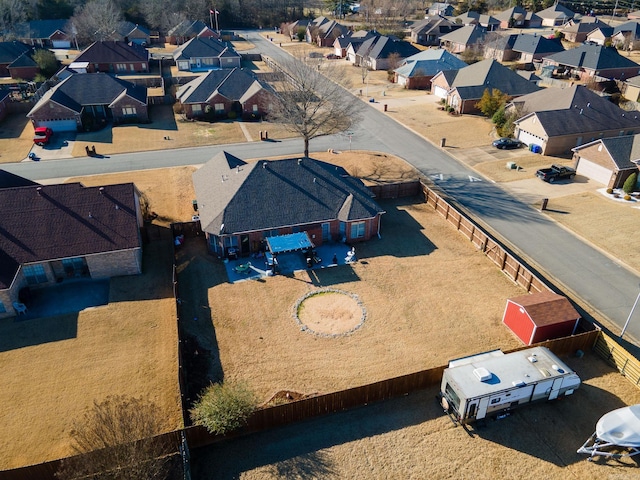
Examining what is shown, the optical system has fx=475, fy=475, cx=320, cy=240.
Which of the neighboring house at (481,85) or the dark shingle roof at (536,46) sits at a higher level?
the dark shingle roof at (536,46)

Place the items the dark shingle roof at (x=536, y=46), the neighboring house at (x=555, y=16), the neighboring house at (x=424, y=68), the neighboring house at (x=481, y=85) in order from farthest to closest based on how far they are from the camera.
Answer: the neighboring house at (x=555, y=16), the dark shingle roof at (x=536, y=46), the neighboring house at (x=424, y=68), the neighboring house at (x=481, y=85)

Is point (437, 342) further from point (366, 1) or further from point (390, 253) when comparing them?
point (366, 1)

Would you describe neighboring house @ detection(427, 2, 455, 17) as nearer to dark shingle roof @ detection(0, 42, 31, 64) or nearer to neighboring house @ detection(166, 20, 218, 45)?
neighboring house @ detection(166, 20, 218, 45)

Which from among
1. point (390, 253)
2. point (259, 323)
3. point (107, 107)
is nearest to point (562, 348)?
point (390, 253)

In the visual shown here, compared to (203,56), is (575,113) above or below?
above

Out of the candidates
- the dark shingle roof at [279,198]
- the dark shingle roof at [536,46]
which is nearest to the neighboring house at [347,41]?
the dark shingle roof at [536,46]

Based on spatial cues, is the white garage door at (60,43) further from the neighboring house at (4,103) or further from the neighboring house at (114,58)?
the neighboring house at (4,103)

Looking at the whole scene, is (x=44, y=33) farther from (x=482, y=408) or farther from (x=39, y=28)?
(x=482, y=408)

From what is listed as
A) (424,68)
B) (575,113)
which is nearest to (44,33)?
(424,68)
